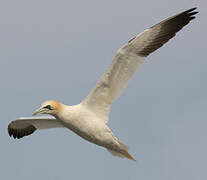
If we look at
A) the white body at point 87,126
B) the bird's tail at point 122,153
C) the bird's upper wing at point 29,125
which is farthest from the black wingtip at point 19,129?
the bird's tail at point 122,153

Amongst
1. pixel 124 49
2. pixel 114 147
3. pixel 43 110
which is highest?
pixel 124 49

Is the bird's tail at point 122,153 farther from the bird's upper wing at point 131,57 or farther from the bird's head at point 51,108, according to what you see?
the bird's head at point 51,108

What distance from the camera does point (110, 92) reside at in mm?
17641

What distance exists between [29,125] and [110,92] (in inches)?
160

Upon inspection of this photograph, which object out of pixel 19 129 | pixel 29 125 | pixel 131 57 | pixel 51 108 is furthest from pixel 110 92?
pixel 19 129

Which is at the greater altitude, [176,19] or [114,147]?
[176,19]

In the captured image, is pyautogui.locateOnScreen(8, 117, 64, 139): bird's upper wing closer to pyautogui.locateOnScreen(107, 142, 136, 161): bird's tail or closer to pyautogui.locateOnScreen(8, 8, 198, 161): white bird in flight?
pyautogui.locateOnScreen(8, 8, 198, 161): white bird in flight

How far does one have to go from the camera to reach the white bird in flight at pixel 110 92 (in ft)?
56.2

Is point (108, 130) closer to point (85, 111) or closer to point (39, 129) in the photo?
point (85, 111)

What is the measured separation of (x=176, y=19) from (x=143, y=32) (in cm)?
95

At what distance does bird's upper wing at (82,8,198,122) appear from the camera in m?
17.2

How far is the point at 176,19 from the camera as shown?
1741 cm

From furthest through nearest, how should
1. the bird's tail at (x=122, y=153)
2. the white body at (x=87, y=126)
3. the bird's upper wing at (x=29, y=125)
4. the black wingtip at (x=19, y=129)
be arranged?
the black wingtip at (x=19, y=129)
the bird's upper wing at (x=29, y=125)
the bird's tail at (x=122, y=153)
the white body at (x=87, y=126)

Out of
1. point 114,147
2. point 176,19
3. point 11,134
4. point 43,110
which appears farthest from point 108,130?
point 11,134
